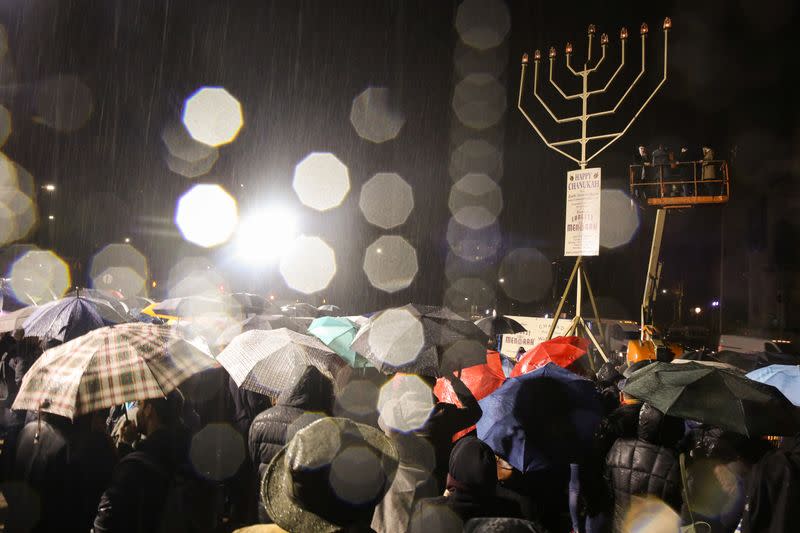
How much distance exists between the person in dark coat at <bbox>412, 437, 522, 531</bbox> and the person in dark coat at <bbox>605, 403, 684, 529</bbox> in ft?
4.58

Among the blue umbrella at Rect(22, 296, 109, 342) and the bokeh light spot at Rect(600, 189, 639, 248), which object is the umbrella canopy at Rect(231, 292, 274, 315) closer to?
the blue umbrella at Rect(22, 296, 109, 342)

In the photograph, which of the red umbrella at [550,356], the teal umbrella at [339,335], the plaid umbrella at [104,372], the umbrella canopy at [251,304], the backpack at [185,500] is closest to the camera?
the backpack at [185,500]

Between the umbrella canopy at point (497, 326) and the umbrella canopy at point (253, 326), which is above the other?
the umbrella canopy at point (253, 326)

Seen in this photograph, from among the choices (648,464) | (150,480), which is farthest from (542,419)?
(150,480)

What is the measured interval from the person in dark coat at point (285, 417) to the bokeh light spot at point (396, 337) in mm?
840

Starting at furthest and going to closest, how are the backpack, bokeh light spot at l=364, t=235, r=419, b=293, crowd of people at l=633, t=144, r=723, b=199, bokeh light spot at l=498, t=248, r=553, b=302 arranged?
bokeh light spot at l=498, t=248, r=553, b=302 < bokeh light spot at l=364, t=235, r=419, b=293 < crowd of people at l=633, t=144, r=723, b=199 < the backpack

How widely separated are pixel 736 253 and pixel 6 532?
4156 centimetres

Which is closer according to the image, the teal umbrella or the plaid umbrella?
the plaid umbrella

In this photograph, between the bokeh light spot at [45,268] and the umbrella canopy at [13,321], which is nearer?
the umbrella canopy at [13,321]

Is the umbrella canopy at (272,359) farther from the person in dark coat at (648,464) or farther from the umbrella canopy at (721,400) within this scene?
the umbrella canopy at (721,400)

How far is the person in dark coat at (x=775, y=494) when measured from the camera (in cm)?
326

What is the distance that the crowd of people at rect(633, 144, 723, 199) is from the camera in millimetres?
15656

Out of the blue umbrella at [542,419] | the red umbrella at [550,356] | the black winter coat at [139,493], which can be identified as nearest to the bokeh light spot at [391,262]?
the red umbrella at [550,356]

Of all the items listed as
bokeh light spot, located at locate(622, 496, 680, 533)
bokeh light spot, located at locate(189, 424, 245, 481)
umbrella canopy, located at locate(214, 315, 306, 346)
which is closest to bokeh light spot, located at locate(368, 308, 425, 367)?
bokeh light spot, located at locate(189, 424, 245, 481)
